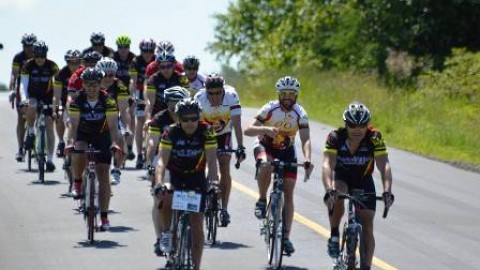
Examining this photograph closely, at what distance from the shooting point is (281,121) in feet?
53.0

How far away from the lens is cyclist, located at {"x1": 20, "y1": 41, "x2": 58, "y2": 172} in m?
23.3

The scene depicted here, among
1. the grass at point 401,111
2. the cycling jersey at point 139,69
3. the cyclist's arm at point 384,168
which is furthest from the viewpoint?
the grass at point 401,111

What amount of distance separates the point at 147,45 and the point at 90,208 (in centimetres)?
821

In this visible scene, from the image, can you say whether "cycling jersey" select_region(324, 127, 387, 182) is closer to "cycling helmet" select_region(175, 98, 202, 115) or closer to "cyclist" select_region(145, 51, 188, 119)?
"cycling helmet" select_region(175, 98, 202, 115)

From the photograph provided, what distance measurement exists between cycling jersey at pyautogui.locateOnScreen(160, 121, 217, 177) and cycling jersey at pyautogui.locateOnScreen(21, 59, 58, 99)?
9.52 m

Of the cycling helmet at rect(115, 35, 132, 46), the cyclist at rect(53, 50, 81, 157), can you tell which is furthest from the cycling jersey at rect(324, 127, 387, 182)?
the cycling helmet at rect(115, 35, 132, 46)

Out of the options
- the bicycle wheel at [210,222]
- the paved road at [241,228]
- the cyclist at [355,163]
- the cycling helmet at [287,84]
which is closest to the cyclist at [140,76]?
the paved road at [241,228]

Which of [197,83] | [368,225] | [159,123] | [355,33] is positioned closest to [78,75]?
[197,83]

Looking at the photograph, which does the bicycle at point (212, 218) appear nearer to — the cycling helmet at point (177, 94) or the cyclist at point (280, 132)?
the cyclist at point (280, 132)

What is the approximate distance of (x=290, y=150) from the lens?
53.4 feet

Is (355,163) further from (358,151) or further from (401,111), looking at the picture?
(401,111)

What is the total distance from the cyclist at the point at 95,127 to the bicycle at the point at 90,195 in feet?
0.58

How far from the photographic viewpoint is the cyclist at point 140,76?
80.2 feet

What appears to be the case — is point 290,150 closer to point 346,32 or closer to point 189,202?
point 189,202
